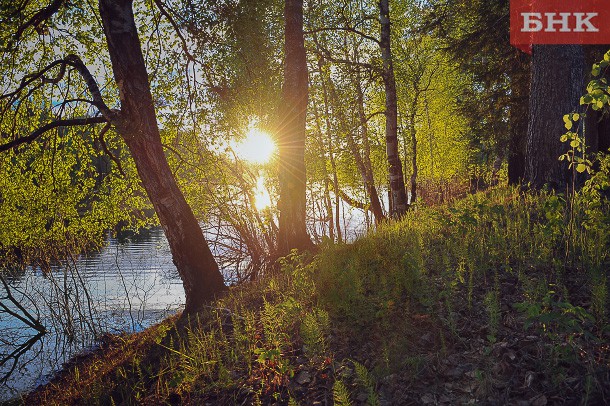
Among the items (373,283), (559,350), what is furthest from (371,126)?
(559,350)

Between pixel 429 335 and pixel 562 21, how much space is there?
23.2 ft

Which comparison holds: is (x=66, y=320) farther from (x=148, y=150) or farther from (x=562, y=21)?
(x=562, y=21)

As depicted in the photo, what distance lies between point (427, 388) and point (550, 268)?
6.71ft

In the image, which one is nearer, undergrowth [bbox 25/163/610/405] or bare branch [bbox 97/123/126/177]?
undergrowth [bbox 25/163/610/405]

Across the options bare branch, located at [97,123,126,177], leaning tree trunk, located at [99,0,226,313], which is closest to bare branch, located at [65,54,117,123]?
leaning tree trunk, located at [99,0,226,313]

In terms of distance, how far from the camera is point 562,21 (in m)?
7.50

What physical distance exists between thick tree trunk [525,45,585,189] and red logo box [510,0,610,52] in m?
0.31

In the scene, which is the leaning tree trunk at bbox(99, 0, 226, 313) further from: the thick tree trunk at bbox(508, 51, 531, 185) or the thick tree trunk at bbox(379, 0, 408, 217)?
the thick tree trunk at bbox(508, 51, 531, 185)

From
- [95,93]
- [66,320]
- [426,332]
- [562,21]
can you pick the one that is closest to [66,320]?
[66,320]

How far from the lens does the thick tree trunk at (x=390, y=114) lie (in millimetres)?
11016

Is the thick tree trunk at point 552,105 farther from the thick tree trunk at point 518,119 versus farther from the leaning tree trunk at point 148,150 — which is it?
the leaning tree trunk at point 148,150

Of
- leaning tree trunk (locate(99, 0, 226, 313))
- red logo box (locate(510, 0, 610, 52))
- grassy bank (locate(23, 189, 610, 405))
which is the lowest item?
grassy bank (locate(23, 189, 610, 405))

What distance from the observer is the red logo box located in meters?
7.36

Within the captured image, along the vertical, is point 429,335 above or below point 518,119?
below
